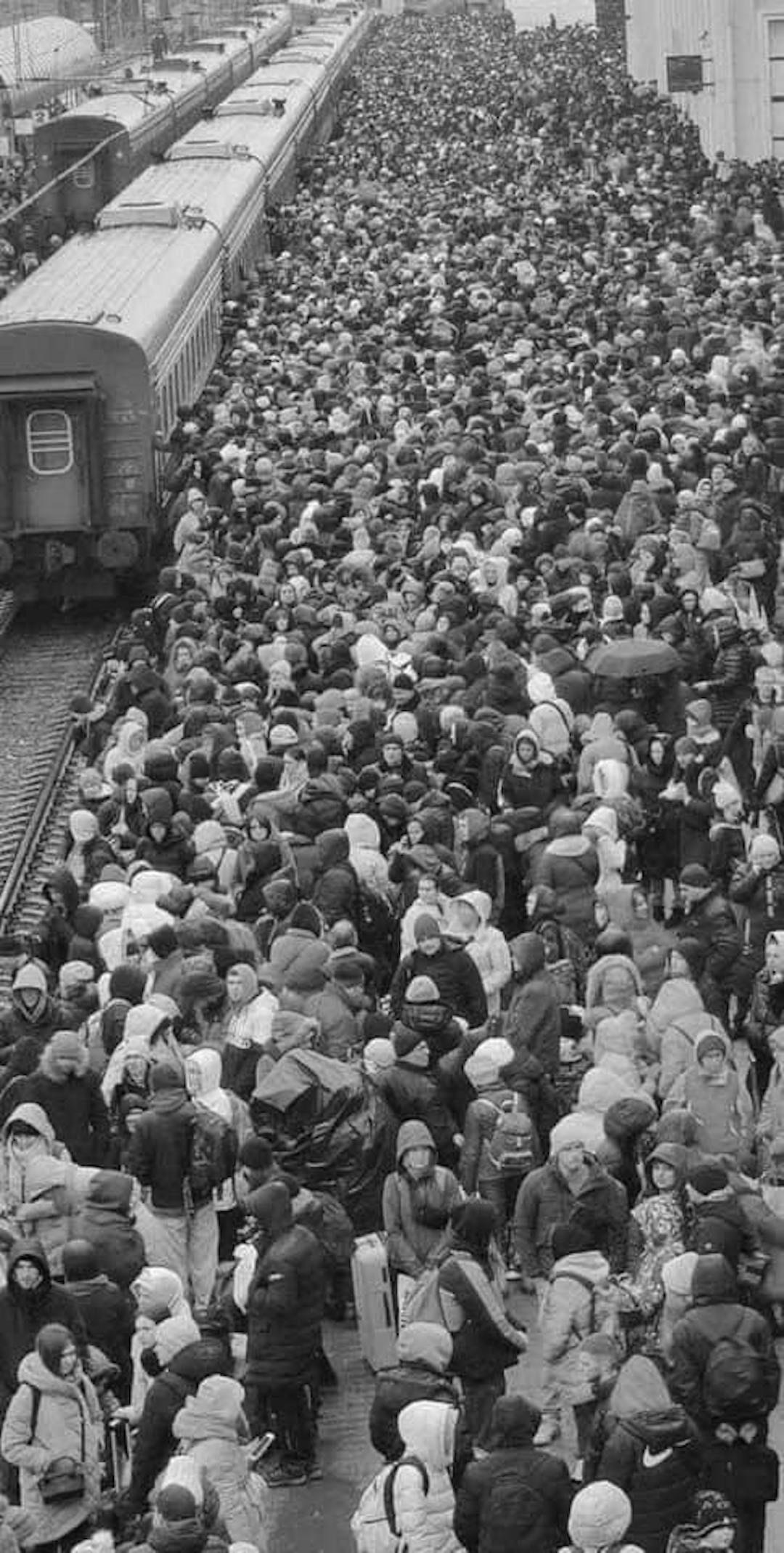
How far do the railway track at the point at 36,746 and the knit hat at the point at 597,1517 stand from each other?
8.08m

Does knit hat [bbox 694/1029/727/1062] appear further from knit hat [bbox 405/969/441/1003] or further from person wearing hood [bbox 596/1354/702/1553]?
person wearing hood [bbox 596/1354/702/1553]

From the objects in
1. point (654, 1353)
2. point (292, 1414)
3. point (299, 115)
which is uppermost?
point (654, 1353)

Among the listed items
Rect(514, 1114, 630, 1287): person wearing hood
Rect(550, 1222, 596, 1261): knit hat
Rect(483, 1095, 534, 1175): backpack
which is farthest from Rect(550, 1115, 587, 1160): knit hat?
Rect(550, 1222, 596, 1261): knit hat

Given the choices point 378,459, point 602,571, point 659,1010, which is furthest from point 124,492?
point 659,1010

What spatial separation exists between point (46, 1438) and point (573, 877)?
601 centimetres

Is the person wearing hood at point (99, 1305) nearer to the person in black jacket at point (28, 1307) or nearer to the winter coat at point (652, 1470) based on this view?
the person in black jacket at point (28, 1307)

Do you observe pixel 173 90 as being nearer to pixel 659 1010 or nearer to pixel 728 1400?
pixel 659 1010

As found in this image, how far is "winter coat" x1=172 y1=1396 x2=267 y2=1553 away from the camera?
1059 cm

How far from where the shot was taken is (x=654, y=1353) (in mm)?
11297

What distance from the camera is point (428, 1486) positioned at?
10.2 meters

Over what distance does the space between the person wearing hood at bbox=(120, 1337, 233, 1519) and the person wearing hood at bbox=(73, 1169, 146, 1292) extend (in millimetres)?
1437

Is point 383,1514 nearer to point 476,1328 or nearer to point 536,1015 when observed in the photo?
point 476,1328

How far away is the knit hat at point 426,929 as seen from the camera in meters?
15.2

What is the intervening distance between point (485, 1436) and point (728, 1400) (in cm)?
70
